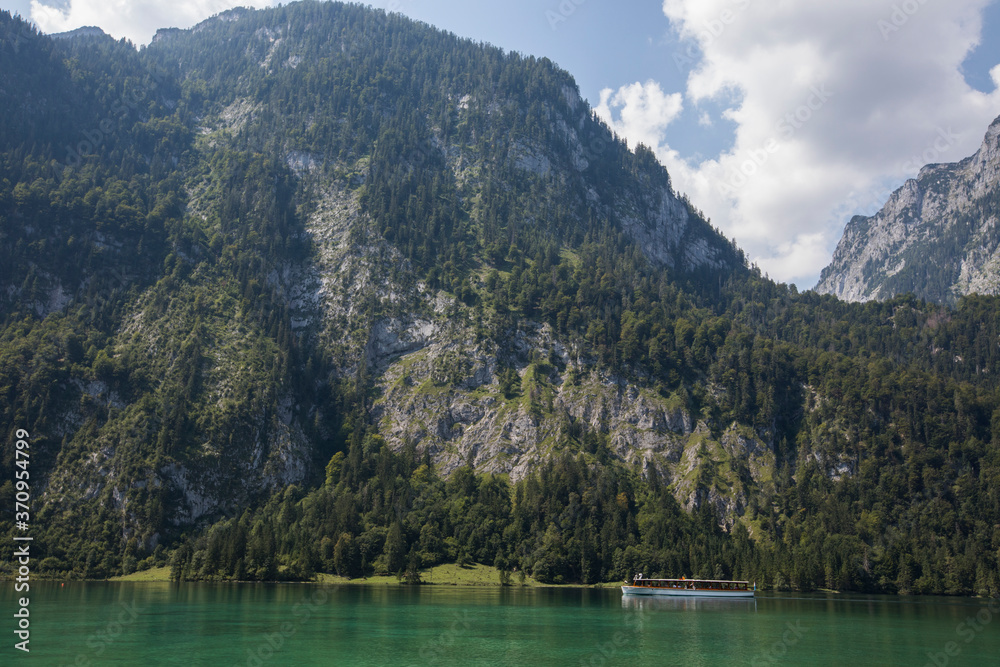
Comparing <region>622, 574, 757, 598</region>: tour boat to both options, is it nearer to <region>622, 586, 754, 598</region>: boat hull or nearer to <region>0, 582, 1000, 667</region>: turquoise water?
<region>622, 586, 754, 598</region>: boat hull

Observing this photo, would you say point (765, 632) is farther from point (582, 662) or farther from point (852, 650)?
point (582, 662)

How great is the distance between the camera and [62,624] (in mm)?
95500

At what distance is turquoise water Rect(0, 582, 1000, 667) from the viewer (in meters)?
77.8

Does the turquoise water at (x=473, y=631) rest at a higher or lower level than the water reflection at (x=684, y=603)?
higher

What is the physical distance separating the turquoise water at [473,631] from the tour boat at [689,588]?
1834cm

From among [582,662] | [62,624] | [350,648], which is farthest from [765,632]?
[62,624]

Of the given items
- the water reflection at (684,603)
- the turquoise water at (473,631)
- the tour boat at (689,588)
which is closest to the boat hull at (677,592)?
the tour boat at (689,588)

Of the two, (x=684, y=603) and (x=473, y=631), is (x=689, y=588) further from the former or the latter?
(x=473, y=631)

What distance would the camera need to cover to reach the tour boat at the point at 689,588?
178812mm

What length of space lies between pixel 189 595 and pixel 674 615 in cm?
10548

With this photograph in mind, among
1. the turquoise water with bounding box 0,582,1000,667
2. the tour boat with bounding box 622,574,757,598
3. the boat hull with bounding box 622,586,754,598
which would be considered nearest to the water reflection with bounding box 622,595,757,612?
the turquoise water with bounding box 0,582,1000,667

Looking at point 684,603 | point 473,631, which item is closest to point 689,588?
point 684,603

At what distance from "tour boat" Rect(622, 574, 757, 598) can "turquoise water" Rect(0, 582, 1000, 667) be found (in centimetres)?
1834

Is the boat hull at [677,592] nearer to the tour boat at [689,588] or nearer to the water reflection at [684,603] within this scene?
the tour boat at [689,588]
